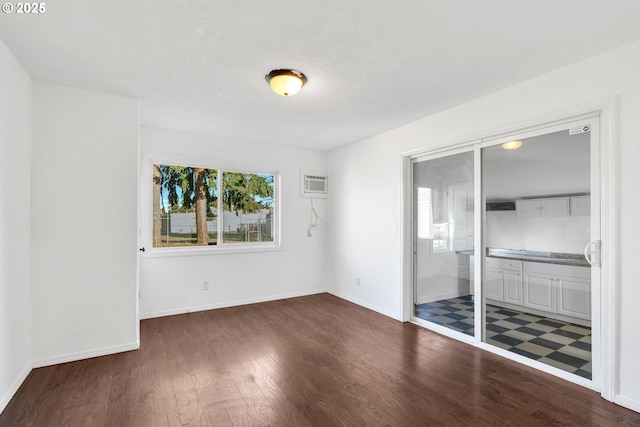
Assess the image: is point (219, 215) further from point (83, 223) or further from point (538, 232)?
point (538, 232)

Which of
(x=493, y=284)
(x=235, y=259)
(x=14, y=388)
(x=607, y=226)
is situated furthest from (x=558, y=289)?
(x=14, y=388)

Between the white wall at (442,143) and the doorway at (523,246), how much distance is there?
180 mm

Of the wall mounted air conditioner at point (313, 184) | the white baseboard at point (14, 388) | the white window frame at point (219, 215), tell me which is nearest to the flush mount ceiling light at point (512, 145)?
the wall mounted air conditioner at point (313, 184)

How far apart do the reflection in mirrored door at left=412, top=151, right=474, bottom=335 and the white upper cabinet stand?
49 cm

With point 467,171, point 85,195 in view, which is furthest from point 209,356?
point 467,171

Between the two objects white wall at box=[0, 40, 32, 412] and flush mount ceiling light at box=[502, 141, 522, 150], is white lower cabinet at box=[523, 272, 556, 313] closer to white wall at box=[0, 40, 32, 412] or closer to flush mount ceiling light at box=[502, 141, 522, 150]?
flush mount ceiling light at box=[502, 141, 522, 150]

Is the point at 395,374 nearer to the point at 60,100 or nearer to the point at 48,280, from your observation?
the point at 48,280

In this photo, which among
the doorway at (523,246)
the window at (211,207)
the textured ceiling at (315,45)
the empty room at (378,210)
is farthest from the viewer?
the window at (211,207)

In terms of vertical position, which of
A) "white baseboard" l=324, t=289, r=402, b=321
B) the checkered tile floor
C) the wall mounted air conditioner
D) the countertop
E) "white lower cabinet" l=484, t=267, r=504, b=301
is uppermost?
the wall mounted air conditioner

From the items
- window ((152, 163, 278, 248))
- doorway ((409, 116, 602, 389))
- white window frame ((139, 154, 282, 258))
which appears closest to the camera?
doorway ((409, 116, 602, 389))

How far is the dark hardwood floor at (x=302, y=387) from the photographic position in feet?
6.91

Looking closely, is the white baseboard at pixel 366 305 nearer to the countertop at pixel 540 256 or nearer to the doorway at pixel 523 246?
the doorway at pixel 523 246

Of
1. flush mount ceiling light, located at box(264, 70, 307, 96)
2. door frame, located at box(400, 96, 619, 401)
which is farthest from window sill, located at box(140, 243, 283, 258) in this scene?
door frame, located at box(400, 96, 619, 401)

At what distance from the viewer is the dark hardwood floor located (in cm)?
211
